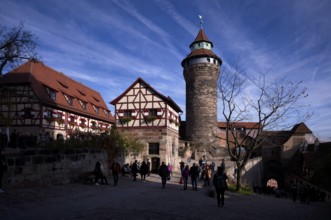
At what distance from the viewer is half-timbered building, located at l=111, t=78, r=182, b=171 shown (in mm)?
24859

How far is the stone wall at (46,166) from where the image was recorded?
980 cm

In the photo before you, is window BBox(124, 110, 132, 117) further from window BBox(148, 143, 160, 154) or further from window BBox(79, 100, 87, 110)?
window BBox(79, 100, 87, 110)

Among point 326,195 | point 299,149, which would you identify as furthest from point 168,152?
point 299,149

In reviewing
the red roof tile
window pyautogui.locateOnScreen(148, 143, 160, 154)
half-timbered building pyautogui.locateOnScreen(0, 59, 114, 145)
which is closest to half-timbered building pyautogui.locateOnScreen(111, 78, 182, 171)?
window pyautogui.locateOnScreen(148, 143, 160, 154)

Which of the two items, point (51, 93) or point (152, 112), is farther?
point (51, 93)

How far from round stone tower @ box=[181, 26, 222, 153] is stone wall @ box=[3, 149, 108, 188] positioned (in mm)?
25984

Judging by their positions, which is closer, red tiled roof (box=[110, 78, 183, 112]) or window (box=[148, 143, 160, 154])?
window (box=[148, 143, 160, 154])

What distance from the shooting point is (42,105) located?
24.7m

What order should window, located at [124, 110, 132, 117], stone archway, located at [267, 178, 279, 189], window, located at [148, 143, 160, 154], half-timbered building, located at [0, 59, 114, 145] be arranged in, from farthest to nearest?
stone archway, located at [267, 178, 279, 189]
window, located at [124, 110, 132, 117]
window, located at [148, 143, 160, 154]
half-timbered building, located at [0, 59, 114, 145]

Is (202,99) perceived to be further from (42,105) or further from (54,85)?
(42,105)

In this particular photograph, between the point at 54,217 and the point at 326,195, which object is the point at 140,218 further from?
the point at 326,195

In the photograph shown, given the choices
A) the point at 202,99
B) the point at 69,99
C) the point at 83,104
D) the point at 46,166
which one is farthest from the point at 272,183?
the point at 46,166

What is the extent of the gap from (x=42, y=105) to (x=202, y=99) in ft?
69.6

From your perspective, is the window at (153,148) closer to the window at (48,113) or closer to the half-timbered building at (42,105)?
the half-timbered building at (42,105)
